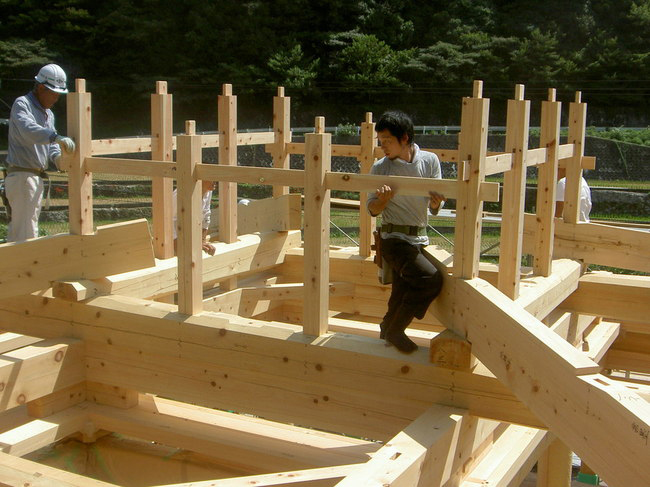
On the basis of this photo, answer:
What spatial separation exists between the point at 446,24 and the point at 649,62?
31.7 feet

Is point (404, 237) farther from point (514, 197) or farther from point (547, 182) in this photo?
point (547, 182)

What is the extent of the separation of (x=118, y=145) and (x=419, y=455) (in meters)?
3.30

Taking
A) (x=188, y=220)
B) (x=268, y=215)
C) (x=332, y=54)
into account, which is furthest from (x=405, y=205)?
(x=332, y=54)

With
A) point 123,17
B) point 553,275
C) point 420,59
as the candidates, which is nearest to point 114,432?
point 553,275

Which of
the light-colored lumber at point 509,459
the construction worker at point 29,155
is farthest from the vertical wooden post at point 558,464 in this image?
the construction worker at point 29,155

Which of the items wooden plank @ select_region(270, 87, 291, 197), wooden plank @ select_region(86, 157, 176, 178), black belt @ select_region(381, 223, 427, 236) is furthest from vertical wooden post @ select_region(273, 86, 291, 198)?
black belt @ select_region(381, 223, 427, 236)

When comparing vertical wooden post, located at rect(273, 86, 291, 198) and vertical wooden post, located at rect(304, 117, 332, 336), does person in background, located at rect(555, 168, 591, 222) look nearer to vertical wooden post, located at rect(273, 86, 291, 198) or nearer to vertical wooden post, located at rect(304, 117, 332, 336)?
vertical wooden post, located at rect(273, 86, 291, 198)

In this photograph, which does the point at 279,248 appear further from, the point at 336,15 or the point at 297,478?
the point at 336,15

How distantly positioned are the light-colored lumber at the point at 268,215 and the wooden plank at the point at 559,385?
9.46 ft

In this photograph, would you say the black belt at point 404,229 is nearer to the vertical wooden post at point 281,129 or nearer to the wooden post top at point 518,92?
the wooden post top at point 518,92

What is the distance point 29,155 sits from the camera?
5.70 meters

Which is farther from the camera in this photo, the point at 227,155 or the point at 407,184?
the point at 227,155

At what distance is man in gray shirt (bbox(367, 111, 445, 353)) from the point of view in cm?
411

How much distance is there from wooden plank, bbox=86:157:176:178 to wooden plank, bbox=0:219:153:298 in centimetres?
35
